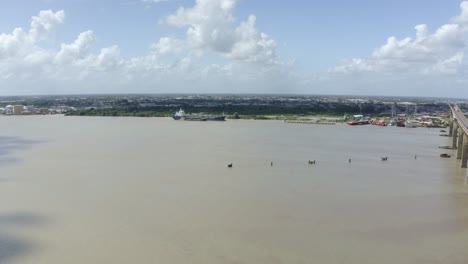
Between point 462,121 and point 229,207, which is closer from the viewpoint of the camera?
point 229,207

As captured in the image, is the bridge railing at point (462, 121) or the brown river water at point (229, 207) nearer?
the brown river water at point (229, 207)

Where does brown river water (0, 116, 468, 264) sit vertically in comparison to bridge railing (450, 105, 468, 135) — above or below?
below

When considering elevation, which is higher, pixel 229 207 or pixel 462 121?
pixel 462 121

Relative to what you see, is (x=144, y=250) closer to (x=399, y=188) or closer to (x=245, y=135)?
(x=399, y=188)

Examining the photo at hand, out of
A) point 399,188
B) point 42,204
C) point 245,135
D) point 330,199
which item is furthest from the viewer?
point 245,135

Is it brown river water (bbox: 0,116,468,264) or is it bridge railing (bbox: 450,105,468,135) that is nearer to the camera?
brown river water (bbox: 0,116,468,264)

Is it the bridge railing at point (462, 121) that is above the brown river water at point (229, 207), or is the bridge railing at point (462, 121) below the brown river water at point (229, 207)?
above

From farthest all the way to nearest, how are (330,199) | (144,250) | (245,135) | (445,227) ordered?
1. (245,135)
2. (330,199)
3. (445,227)
4. (144,250)

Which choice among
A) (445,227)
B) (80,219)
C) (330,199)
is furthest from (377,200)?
(80,219)
